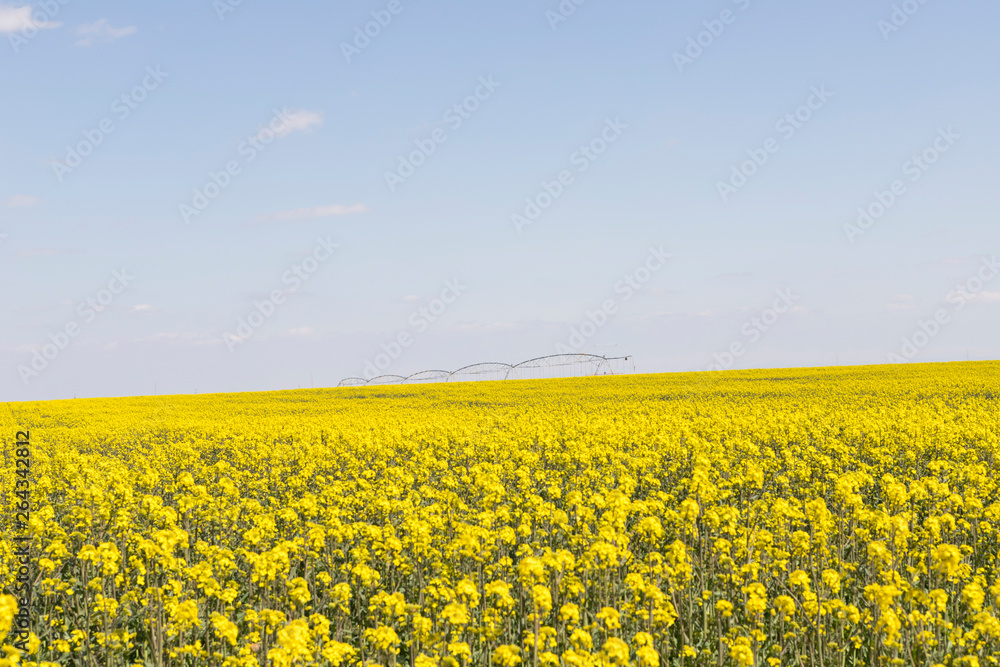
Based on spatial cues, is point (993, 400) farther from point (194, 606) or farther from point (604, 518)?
point (194, 606)

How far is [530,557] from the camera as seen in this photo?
23.1ft

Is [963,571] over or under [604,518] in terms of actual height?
under

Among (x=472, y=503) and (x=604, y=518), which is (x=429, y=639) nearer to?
(x=604, y=518)

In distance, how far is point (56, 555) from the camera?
906 cm

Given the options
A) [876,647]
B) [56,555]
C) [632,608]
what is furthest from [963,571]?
[56,555]

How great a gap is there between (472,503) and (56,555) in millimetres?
7023

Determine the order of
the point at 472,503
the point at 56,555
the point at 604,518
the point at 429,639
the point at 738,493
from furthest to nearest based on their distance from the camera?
1. the point at 738,493
2. the point at 472,503
3. the point at 56,555
4. the point at 604,518
5. the point at 429,639

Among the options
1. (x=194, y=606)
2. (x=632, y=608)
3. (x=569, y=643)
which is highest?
(x=194, y=606)

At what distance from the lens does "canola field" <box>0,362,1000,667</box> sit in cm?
670

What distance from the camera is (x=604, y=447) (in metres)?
16.5

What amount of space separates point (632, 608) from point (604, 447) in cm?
933

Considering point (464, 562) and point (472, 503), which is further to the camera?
point (472, 503)

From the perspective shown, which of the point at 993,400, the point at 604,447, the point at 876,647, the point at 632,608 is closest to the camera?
the point at 876,647

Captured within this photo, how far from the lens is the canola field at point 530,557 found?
6.70m
